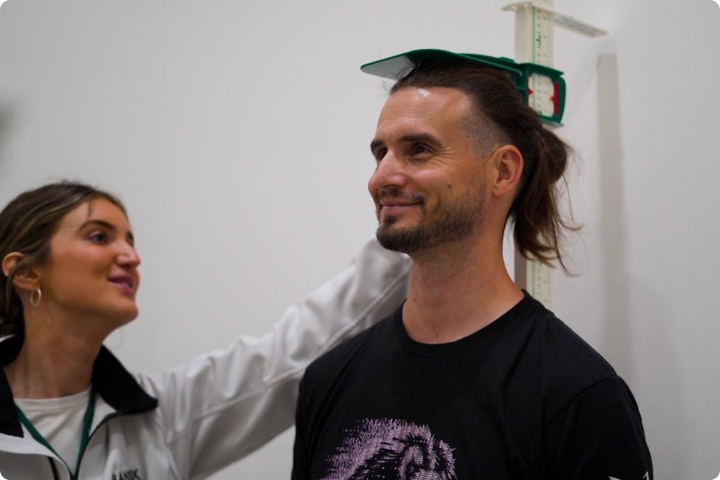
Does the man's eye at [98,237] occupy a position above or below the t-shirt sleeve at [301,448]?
above

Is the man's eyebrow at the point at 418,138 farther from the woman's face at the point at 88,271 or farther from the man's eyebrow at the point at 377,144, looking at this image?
the woman's face at the point at 88,271

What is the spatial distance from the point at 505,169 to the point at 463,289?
0.24m

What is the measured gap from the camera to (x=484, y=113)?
4.58ft

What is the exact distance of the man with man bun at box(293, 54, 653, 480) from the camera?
3.85 ft

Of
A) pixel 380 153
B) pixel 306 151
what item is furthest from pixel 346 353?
pixel 306 151

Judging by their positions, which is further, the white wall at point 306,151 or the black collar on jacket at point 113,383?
the black collar on jacket at point 113,383

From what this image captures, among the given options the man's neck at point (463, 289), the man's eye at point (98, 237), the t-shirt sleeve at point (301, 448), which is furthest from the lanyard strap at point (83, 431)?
the man's neck at point (463, 289)

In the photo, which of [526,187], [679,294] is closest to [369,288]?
[526,187]

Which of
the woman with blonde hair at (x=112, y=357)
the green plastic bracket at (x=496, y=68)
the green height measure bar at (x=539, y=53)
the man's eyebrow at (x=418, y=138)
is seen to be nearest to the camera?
the man's eyebrow at (x=418, y=138)

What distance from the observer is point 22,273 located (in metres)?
1.82

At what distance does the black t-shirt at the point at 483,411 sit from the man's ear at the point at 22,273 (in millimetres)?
810

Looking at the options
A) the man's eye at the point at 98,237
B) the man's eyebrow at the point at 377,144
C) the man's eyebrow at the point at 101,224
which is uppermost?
the man's eyebrow at the point at 377,144

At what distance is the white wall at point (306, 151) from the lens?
152 cm

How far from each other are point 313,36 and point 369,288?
95 cm
